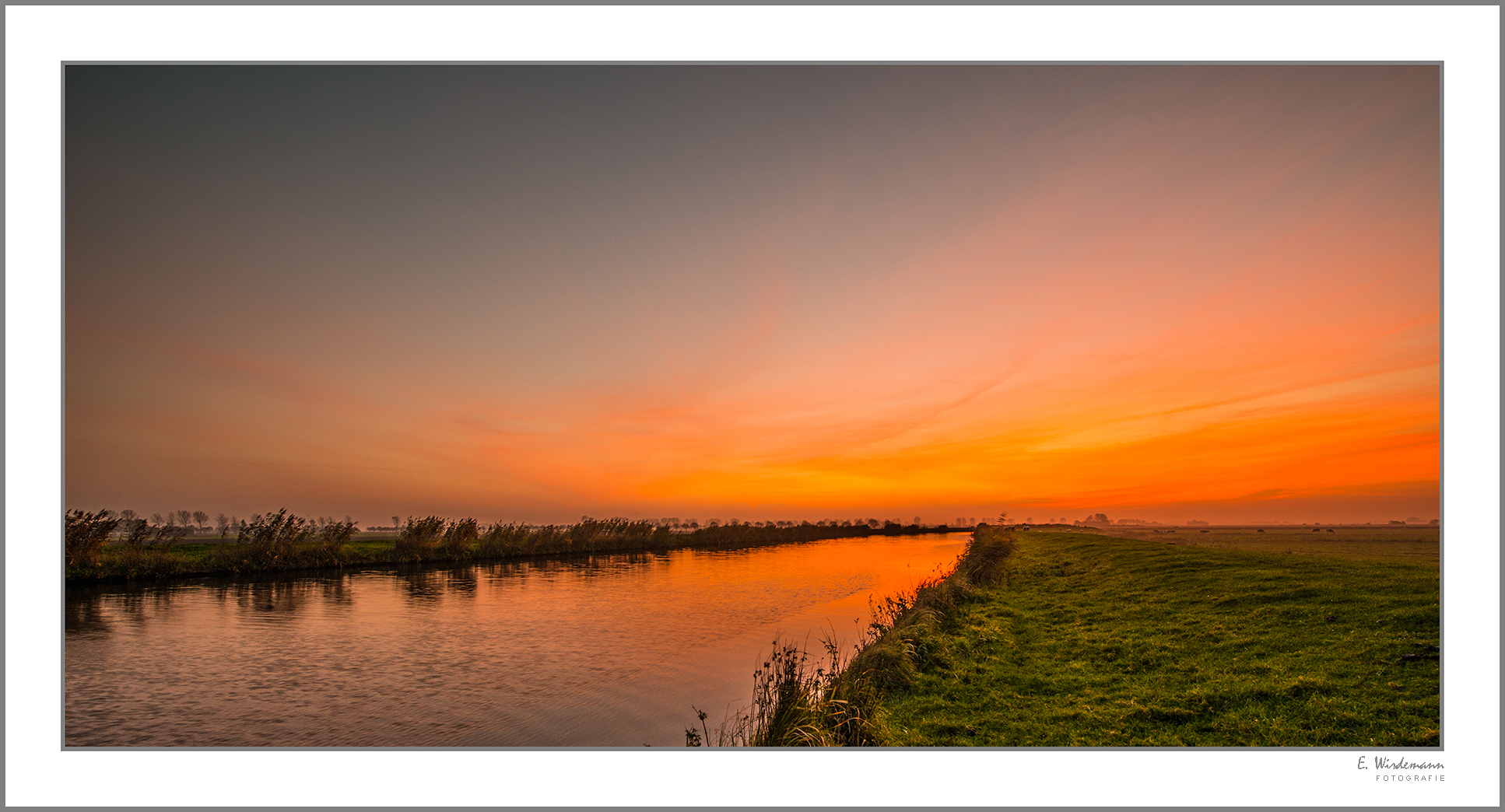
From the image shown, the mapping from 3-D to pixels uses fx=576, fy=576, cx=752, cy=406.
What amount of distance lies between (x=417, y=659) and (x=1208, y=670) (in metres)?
13.2

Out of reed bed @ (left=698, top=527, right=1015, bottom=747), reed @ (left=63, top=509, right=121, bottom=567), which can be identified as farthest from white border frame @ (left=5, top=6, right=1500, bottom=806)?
reed @ (left=63, top=509, right=121, bottom=567)

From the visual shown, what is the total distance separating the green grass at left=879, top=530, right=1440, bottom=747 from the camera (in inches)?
222

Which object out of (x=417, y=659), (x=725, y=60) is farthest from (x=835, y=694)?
(x=417, y=659)

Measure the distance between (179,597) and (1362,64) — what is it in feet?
96.1

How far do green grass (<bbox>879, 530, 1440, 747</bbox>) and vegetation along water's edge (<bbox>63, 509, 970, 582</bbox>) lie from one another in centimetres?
1362

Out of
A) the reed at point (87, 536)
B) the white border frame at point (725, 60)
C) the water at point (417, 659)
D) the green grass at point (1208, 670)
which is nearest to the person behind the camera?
the white border frame at point (725, 60)

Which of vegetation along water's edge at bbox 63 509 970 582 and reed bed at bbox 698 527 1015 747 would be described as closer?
reed bed at bbox 698 527 1015 747

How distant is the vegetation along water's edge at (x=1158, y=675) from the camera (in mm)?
5652

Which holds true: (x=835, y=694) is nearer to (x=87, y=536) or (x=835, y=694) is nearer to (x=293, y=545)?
(x=87, y=536)

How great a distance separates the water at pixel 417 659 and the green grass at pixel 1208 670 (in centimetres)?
344

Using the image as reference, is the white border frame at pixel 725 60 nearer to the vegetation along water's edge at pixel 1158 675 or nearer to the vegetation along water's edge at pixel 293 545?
the vegetation along water's edge at pixel 1158 675

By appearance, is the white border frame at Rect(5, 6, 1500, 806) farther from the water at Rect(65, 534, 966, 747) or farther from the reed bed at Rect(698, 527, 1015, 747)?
the water at Rect(65, 534, 966, 747)

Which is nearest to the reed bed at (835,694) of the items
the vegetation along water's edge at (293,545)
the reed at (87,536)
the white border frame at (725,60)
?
the white border frame at (725,60)

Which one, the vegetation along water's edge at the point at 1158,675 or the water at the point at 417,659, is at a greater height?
the vegetation along water's edge at the point at 1158,675
